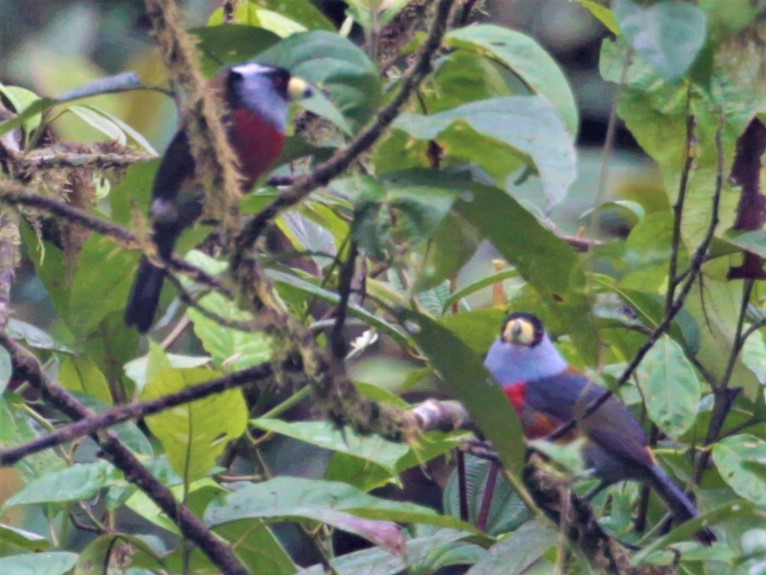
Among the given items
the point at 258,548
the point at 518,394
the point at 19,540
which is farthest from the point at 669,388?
the point at 518,394

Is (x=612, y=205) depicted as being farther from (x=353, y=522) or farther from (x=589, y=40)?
(x=589, y=40)

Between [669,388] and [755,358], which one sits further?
[755,358]

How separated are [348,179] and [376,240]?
78 millimetres

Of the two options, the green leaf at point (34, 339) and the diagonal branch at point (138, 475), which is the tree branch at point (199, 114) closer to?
the diagonal branch at point (138, 475)

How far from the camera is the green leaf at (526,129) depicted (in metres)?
1.12

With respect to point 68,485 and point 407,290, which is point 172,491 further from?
point 407,290

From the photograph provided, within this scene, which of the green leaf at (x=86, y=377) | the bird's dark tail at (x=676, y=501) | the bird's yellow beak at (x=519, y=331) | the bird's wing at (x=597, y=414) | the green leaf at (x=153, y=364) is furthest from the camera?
the bird's yellow beak at (x=519, y=331)

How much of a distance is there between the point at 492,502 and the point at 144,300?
774 millimetres

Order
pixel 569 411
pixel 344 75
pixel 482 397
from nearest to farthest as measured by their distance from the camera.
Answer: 1. pixel 344 75
2. pixel 482 397
3. pixel 569 411

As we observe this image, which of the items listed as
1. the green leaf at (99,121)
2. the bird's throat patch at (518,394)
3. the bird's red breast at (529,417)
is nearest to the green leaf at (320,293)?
the green leaf at (99,121)

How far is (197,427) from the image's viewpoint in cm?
171

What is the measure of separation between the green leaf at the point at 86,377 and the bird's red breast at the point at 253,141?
0.46 metres

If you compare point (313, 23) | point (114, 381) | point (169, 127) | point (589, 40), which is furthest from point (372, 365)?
point (589, 40)

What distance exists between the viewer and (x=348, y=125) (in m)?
1.23
